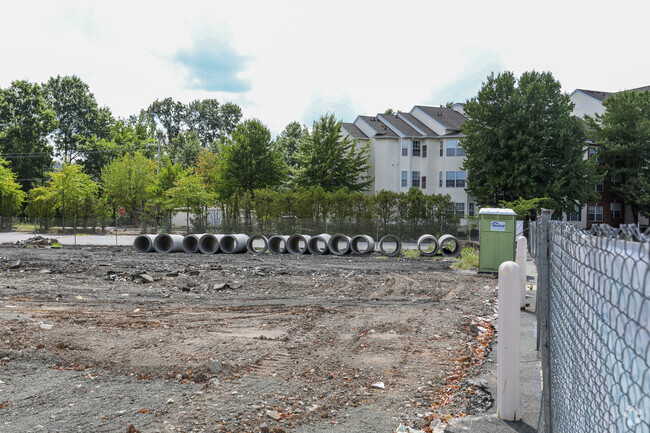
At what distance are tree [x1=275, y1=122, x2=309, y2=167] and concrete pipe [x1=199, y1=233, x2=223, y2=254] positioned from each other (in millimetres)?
36941

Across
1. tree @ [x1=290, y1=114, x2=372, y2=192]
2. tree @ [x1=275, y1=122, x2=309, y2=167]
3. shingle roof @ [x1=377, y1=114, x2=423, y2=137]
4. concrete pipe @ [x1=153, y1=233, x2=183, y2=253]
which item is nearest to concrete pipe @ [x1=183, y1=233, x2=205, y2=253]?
concrete pipe @ [x1=153, y1=233, x2=183, y2=253]

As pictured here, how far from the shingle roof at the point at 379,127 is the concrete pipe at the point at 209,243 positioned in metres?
27.5

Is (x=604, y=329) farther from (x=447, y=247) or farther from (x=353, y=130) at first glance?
(x=353, y=130)

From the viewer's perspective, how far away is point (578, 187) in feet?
141

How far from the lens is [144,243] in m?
30.1

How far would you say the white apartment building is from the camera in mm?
50219

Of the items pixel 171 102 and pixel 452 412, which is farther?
pixel 171 102

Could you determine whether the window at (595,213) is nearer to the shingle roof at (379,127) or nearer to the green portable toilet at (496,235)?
the shingle roof at (379,127)

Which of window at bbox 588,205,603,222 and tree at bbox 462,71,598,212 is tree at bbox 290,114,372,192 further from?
window at bbox 588,205,603,222

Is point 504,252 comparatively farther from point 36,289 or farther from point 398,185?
point 398,185

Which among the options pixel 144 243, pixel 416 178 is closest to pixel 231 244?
pixel 144 243

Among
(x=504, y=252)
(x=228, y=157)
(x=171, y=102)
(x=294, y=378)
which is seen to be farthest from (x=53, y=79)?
(x=294, y=378)

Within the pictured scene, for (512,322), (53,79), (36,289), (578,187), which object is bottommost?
(36,289)

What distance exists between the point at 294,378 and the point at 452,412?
1909mm
